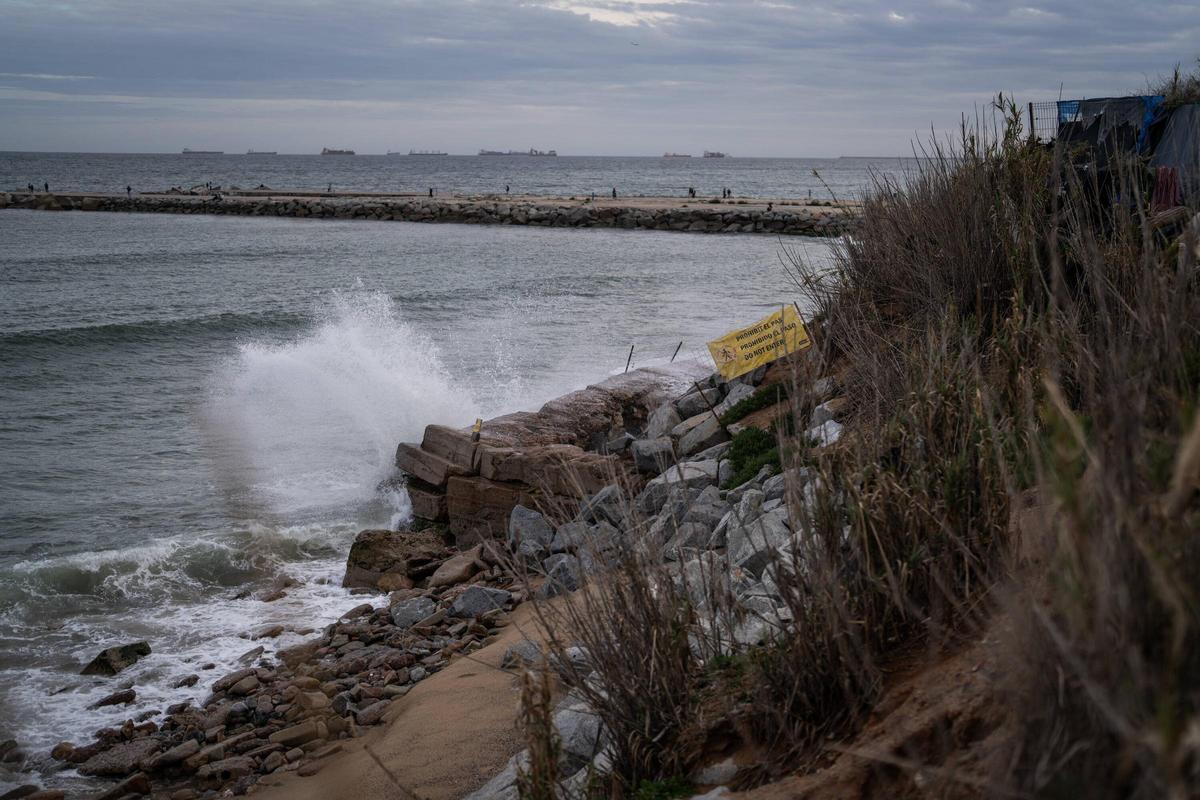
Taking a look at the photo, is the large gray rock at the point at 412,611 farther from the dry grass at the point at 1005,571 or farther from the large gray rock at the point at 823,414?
the dry grass at the point at 1005,571

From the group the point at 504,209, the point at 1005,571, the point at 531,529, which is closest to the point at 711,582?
the point at 1005,571

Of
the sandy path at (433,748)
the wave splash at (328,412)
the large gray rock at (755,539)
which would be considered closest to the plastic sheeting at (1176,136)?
the large gray rock at (755,539)

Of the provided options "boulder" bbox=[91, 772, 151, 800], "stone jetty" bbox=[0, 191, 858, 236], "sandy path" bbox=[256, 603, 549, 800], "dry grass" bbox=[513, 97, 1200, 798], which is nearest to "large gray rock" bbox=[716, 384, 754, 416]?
"dry grass" bbox=[513, 97, 1200, 798]

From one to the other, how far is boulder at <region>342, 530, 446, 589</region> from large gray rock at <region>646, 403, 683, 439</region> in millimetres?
2307

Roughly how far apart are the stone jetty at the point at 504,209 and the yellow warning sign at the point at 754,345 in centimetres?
2969

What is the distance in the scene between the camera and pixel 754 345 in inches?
324

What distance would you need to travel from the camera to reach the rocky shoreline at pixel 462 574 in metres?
4.79

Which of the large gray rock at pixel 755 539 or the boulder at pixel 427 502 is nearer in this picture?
the large gray rock at pixel 755 539

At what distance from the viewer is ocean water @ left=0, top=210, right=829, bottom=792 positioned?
757 cm

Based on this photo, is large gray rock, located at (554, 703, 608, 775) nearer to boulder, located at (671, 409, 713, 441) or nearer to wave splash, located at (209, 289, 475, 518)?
boulder, located at (671, 409, 713, 441)

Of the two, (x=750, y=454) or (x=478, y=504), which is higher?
(x=750, y=454)

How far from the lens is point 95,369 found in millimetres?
17438

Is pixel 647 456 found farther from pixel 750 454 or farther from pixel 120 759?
pixel 120 759

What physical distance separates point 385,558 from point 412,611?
1162 mm
